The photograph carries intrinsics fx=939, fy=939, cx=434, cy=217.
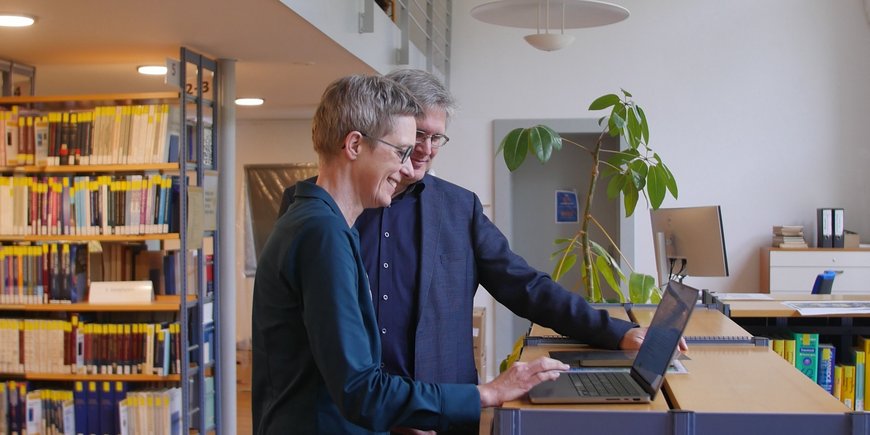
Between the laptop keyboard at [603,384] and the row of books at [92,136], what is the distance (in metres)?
3.33

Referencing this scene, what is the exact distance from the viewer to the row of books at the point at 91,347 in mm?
4684

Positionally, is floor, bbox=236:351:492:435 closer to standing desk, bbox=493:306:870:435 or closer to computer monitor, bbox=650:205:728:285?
computer monitor, bbox=650:205:728:285

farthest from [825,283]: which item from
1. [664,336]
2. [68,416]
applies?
[68,416]

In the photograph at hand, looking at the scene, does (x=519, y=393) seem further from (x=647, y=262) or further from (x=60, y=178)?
(x=647, y=262)

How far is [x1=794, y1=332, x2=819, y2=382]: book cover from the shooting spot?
384 cm

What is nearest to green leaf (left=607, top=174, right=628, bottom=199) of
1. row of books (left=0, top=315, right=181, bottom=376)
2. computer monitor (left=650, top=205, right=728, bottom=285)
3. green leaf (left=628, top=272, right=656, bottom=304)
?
Result: computer monitor (left=650, top=205, right=728, bottom=285)

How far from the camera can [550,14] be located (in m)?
5.17

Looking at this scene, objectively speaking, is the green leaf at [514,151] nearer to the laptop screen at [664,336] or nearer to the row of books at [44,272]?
the row of books at [44,272]

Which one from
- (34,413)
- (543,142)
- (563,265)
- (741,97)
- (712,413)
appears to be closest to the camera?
(712,413)

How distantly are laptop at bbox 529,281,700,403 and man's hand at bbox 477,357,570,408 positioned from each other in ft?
0.07

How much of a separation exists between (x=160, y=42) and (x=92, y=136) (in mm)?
603

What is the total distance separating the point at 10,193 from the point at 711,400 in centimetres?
415

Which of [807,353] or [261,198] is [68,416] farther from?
[261,198]

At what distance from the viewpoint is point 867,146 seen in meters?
7.42
